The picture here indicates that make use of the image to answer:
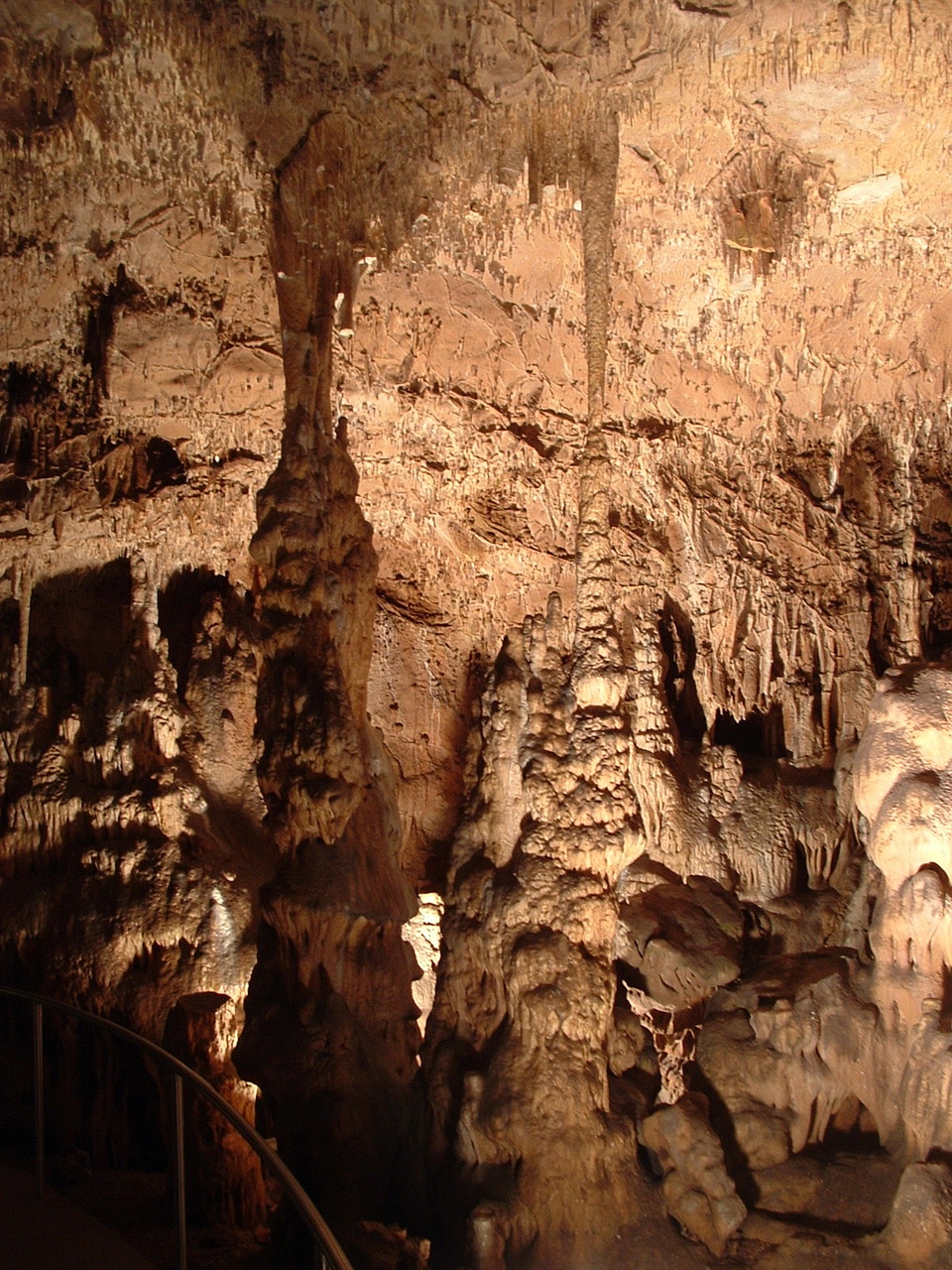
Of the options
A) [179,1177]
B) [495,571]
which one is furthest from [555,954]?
[495,571]

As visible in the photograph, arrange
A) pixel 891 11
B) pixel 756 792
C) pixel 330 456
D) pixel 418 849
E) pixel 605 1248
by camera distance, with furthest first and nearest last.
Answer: pixel 418 849, pixel 756 792, pixel 330 456, pixel 605 1248, pixel 891 11

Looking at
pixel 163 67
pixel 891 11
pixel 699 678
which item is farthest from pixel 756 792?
pixel 163 67

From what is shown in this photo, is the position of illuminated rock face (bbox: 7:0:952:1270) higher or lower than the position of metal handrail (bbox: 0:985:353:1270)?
higher

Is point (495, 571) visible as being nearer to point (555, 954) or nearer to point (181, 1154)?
point (555, 954)

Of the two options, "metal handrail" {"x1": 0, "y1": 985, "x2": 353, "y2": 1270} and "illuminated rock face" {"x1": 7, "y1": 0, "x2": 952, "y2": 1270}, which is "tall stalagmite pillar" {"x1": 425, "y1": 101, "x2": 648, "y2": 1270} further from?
"metal handrail" {"x1": 0, "y1": 985, "x2": 353, "y2": 1270}

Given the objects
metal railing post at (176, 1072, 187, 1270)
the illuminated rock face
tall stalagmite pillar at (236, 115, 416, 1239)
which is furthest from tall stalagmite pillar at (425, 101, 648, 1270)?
metal railing post at (176, 1072, 187, 1270)

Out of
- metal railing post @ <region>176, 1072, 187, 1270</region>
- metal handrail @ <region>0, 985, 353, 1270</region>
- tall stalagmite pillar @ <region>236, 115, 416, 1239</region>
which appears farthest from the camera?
tall stalagmite pillar @ <region>236, 115, 416, 1239</region>

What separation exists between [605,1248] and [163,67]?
6.42 metres

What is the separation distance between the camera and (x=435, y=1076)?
20.0 feet

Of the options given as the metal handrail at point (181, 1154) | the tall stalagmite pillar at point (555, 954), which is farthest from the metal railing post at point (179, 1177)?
the tall stalagmite pillar at point (555, 954)

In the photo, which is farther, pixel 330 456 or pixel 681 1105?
pixel 330 456

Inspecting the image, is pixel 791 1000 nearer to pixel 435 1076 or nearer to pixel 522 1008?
pixel 522 1008

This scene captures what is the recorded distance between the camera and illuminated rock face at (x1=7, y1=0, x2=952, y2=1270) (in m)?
5.58

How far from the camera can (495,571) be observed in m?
9.15
